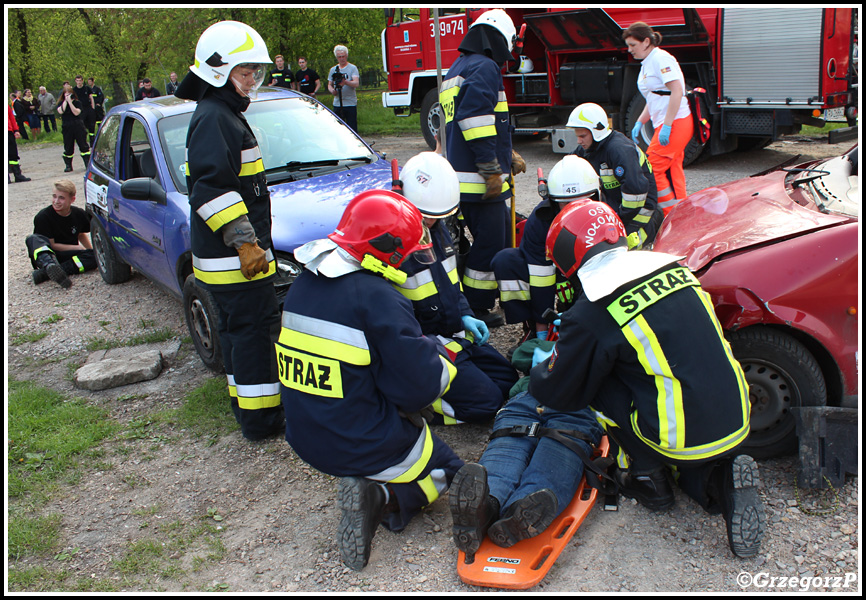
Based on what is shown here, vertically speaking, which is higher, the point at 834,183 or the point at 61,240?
the point at 834,183

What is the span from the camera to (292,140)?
527 centimetres

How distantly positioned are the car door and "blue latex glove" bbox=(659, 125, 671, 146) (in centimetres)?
416

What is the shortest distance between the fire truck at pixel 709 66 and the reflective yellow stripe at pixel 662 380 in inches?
192

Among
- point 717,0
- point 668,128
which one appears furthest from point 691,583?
point 717,0

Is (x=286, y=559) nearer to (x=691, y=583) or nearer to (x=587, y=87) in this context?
(x=691, y=583)

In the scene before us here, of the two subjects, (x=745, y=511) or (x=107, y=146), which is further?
(x=107, y=146)

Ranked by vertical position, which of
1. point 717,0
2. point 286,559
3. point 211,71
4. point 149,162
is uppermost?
point 717,0

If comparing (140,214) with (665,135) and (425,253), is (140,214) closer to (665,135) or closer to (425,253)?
(425,253)

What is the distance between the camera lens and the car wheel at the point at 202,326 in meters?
4.41

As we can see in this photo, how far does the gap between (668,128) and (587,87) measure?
Result: 4.22 metres

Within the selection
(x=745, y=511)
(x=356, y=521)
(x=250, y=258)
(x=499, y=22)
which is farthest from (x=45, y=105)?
(x=745, y=511)

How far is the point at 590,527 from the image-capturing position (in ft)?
9.29

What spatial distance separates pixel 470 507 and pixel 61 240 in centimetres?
628

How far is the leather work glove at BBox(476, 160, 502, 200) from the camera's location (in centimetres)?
468
